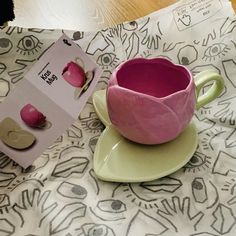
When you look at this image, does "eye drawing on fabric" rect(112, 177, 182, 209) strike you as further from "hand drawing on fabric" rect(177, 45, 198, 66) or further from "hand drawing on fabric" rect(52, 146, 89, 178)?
"hand drawing on fabric" rect(177, 45, 198, 66)

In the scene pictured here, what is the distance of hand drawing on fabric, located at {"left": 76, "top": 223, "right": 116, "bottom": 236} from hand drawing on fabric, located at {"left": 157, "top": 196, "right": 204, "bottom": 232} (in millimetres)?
54

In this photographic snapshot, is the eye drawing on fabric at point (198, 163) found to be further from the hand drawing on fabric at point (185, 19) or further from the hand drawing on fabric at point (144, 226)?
the hand drawing on fabric at point (185, 19)

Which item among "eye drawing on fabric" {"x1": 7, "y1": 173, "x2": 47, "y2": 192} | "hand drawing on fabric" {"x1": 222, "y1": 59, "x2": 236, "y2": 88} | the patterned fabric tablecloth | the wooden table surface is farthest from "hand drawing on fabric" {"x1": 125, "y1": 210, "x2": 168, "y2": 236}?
the wooden table surface

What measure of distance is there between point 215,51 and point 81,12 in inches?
9.8

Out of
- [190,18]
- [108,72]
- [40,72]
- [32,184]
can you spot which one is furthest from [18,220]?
[190,18]

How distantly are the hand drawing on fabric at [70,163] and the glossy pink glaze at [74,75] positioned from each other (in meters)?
0.08

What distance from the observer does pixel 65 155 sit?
57cm

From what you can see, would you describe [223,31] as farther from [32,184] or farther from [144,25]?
[32,184]

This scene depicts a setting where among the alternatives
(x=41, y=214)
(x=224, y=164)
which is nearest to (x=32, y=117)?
(x=41, y=214)

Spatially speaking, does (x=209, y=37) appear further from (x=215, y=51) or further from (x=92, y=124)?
(x=92, y=124)

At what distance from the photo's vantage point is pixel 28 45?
26.4 inches

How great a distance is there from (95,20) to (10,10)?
15 centimetres

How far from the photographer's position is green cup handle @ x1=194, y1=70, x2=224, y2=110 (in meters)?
0.58

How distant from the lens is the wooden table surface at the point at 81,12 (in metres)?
0.78
